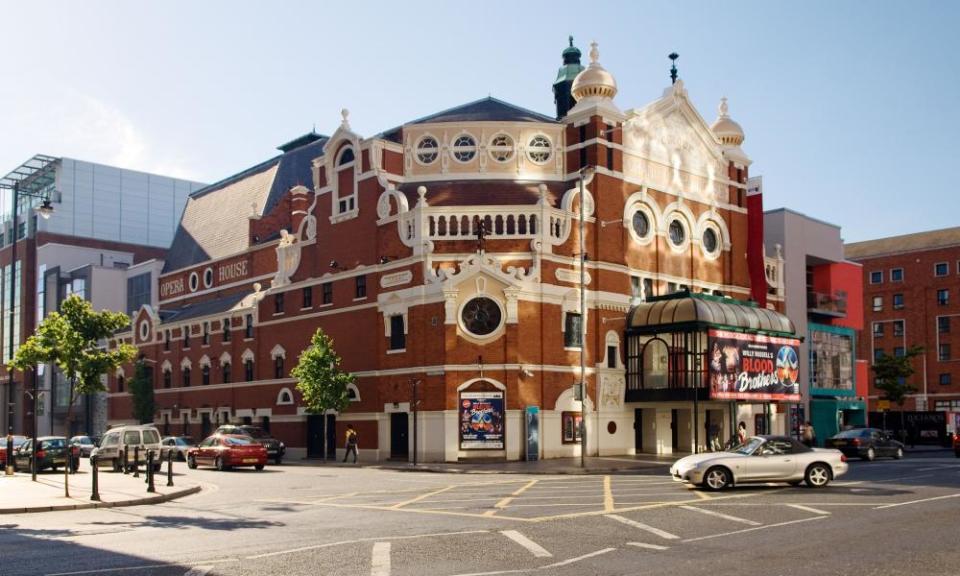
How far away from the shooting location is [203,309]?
66.0 m

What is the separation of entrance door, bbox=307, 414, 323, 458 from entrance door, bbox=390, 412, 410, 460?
246 inches

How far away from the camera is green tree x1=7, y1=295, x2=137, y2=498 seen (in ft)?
172

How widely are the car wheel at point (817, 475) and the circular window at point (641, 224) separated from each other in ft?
89.7

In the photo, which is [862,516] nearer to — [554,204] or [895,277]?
[554,204]

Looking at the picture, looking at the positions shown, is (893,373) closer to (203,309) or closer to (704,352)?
(704,352)

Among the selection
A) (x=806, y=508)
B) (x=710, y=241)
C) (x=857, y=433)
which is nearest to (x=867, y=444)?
(x=857, y=433)

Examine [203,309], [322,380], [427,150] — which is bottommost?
[322,380]

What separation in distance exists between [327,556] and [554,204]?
118 feet

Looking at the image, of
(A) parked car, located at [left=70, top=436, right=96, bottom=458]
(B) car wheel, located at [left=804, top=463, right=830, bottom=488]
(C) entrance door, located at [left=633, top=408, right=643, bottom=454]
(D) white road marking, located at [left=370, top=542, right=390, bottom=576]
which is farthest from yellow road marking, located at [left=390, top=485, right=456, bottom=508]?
(A) parked car, located at [left=70, top=436, right=96, bottom=458]

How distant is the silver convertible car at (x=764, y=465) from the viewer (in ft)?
79.3

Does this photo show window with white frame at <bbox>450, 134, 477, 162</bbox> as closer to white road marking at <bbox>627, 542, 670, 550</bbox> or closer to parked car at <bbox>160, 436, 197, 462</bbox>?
parked car at <bbox>160, 436, 197, 462</bbox>

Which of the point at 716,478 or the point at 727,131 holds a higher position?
the point at 727,131

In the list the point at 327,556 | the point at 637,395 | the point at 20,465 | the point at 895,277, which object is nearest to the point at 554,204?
the point at 637,395

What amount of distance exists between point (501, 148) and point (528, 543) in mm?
36635
